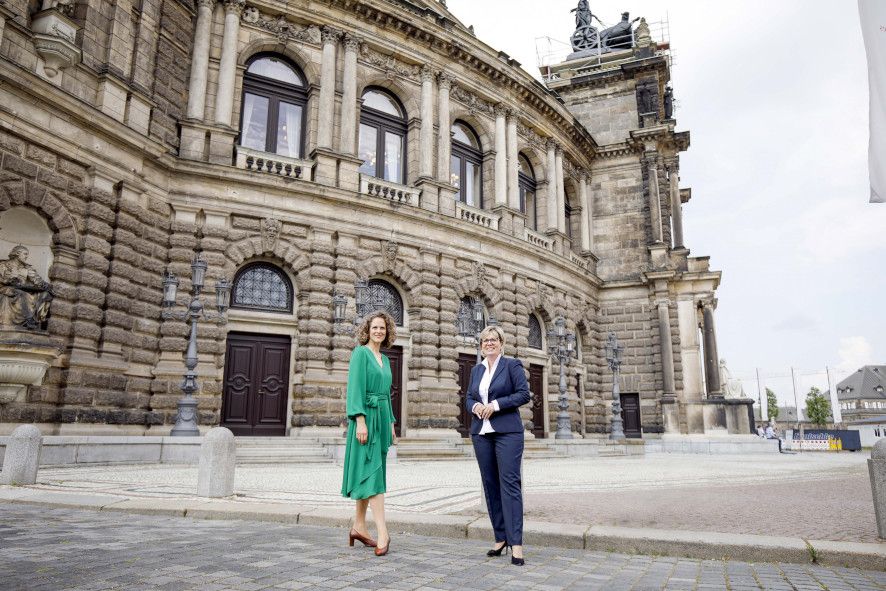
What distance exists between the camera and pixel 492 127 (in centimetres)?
2570

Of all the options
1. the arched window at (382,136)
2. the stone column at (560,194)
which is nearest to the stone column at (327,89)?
the arched window at (382,136)

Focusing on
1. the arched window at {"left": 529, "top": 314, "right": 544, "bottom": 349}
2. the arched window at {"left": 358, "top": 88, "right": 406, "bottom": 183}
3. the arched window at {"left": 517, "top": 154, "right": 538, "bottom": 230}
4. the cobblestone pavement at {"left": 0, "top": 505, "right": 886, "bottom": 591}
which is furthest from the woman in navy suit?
the arched window at {"left": 517, "top": 154, "right": 538, "bottom": 230}

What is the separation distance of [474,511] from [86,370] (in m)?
11.2

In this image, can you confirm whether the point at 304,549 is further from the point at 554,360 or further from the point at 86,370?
the point at 554,360

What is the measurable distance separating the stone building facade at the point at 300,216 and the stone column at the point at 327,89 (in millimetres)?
72

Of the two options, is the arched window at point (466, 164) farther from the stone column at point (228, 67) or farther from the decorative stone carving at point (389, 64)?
the stone column at point (228, 67)

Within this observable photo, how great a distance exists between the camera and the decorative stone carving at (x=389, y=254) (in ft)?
66.0

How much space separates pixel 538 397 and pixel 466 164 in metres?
10.1

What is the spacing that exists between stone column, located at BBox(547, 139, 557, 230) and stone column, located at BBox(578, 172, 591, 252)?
3649mm

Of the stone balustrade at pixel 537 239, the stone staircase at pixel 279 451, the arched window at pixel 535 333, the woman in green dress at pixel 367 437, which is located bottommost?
the stone staircase at pixel 279 451

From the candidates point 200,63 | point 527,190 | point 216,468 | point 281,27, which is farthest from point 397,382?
point 216,468

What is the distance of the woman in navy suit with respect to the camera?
5.15 metres

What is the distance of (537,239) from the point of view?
26.5m

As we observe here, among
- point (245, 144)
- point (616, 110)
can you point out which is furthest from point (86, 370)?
point (616, 110)
